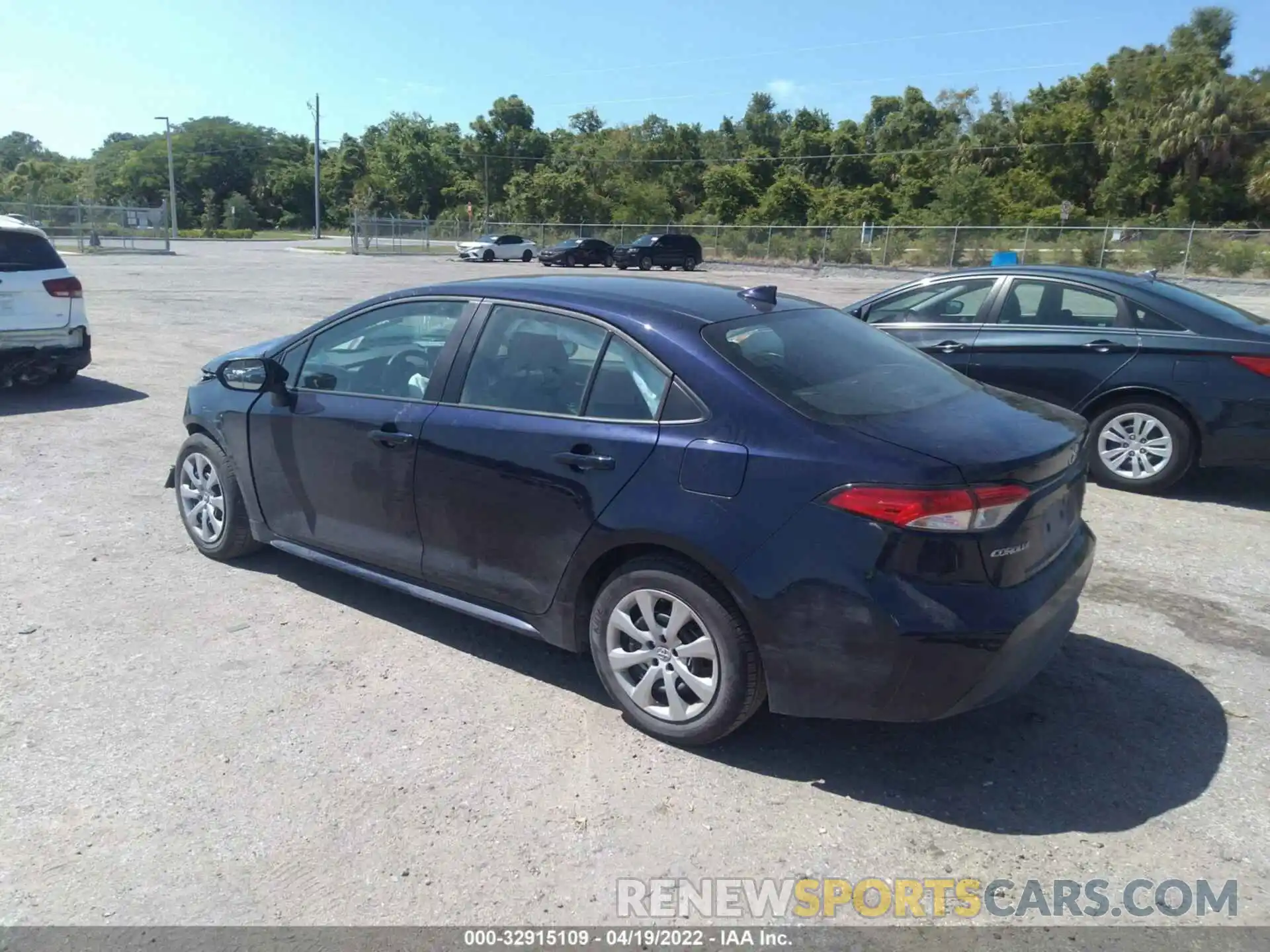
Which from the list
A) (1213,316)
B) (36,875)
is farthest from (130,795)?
(1213,316)

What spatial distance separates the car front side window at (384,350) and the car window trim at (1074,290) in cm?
492

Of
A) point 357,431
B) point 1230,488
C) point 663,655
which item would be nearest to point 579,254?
point 1230,488

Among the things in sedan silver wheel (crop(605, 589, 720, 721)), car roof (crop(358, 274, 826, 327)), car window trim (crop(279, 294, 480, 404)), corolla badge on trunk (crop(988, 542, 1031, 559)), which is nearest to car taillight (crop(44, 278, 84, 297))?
car window trim (crop(279, 294, 480, 404))

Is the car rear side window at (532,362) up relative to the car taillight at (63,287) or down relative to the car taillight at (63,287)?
up

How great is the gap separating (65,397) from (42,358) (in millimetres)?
549

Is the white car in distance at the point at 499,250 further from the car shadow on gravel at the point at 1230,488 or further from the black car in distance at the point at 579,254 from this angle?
the car shadow on gravel at the point at 1230,488

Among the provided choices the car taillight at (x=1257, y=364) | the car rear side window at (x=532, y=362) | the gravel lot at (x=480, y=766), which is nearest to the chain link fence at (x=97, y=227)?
the gravel lot at (x=480, y=766)

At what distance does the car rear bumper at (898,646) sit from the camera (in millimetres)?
3154

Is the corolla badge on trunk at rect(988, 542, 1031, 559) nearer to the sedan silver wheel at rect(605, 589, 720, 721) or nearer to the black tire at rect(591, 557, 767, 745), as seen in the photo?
the black tire at rect(591, 557, 767, 745)

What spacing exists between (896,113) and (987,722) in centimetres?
8040

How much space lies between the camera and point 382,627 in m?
4.76

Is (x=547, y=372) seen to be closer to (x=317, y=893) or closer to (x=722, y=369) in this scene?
(x=722, y=369)

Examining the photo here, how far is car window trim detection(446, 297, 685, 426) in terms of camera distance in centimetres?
372

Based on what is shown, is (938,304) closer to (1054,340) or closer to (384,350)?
(1054,340)
